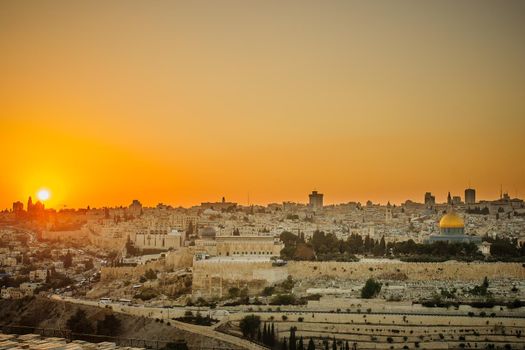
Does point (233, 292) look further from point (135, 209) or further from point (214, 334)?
point (135, 209)

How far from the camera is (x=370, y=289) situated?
2778 cm

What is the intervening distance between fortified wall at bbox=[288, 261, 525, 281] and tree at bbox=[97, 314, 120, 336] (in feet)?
25.9

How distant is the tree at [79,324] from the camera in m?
26.7

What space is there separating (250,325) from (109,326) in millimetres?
5275

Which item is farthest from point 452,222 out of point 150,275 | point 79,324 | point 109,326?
point 79,324

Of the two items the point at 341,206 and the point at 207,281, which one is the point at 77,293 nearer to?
the point at 207,281

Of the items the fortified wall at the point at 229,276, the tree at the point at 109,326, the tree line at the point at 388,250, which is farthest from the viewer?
the tree line at the point at 388,250

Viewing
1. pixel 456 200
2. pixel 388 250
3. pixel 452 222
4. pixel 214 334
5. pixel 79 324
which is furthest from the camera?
pixel 456 200

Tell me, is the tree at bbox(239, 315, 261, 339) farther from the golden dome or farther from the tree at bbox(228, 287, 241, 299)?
the golden dome

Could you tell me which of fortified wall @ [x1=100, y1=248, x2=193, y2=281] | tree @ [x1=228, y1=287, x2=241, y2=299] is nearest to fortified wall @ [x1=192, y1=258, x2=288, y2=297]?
tree @ [x1=228, y1=287, x2=241, y2=299]

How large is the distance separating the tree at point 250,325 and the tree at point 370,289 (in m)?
4.47

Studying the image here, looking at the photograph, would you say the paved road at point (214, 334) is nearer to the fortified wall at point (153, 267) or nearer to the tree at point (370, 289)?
the tree at point (370, 289)

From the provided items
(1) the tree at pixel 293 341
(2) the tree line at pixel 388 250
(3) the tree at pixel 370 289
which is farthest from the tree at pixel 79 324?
(3) the tree at pixel 370 289

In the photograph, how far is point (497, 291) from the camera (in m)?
28.5
